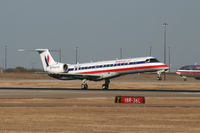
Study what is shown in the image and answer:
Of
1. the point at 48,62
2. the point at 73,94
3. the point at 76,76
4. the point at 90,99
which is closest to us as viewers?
the point at 90,99

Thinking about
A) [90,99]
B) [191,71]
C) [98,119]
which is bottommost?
[98,119]

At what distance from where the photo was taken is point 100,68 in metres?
57.1

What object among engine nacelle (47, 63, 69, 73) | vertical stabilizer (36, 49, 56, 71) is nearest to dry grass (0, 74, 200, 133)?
engine nacelle (47, 63, 69, 73)

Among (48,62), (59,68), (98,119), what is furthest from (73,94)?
(98,119)

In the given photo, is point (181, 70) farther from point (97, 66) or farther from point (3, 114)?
point (3, 114)

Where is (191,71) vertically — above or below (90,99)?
above

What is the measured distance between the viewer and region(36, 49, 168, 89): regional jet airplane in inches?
2131

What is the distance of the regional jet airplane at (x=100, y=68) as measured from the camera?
5412 centimetres

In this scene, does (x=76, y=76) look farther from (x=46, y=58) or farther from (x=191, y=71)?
(x=191, y=71)

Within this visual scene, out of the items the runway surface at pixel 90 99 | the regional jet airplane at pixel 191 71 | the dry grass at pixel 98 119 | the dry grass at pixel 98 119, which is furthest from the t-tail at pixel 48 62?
the regional jet airplane at pixel 191 71

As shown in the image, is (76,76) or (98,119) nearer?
(98,119)

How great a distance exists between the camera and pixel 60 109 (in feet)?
94.1

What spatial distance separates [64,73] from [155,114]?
3437 cm

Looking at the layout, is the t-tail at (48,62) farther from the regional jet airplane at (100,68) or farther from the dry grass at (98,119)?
→ the dry grass at (98,119)
